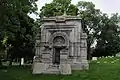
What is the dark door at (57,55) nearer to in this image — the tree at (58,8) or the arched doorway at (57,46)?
the arched doorway at (57,46)

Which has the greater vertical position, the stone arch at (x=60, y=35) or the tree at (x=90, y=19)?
the tree at (x=90, y=19)

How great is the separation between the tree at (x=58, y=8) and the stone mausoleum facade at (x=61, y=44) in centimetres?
2143

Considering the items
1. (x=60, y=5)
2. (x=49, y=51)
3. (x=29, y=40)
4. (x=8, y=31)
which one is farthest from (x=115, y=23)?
(x=8, y=31)

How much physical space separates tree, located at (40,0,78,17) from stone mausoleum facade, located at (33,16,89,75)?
21.4 meters

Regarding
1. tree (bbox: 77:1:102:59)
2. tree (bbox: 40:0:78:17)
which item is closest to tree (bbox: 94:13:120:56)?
tree (bbox: 77:1:102:59)

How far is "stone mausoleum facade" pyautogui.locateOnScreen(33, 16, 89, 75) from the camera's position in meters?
23.8

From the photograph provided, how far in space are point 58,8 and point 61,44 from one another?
78.4 ft

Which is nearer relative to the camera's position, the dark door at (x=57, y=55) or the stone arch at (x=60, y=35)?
the stone arch at (x=60, y=35)

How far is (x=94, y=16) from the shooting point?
166ft

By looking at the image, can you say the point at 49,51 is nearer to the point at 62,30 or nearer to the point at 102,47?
the point at 62,30

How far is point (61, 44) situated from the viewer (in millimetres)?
24703

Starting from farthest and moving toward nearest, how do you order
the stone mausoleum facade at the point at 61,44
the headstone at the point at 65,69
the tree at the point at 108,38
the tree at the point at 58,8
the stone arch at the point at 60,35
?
the tree at the point at 108,38 → the tree at the point at 58,8 → the stone arch at the point at 60,35 → the stone mausoleum facade at the point at 61,44 → the headstone at the point at 65,69

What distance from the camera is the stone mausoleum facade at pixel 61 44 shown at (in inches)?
935

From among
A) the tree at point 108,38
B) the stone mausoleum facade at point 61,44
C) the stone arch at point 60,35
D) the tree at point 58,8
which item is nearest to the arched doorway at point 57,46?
the stone mausoleum facade at point 61,44
